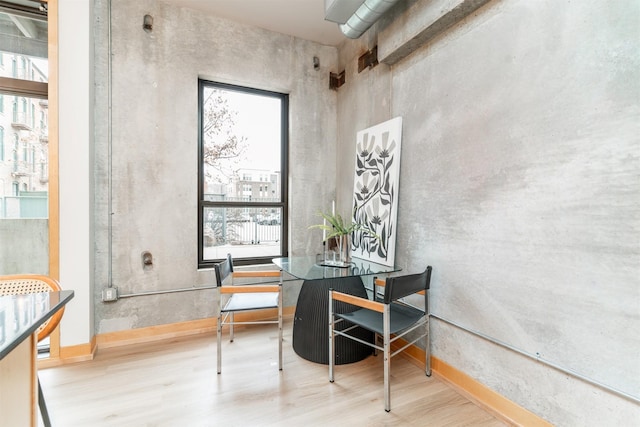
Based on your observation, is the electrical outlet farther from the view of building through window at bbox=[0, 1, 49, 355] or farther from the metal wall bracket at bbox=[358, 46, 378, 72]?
the metal wall bracket at bbox=[358, 46, 378, 72]

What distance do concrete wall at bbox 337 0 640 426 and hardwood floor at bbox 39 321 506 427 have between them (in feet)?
1.29

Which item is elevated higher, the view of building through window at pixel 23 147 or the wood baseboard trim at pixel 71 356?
the view of building through window at pixel 23 147

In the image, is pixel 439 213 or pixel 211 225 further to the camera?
pixel 211 225

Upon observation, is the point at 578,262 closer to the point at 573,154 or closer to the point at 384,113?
the point at 573,154

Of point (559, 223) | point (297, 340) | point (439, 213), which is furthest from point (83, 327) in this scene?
point (559, 223)

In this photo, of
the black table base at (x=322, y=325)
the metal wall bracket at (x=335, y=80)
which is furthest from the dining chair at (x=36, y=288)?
the metal wall bracket at (x=335, y=80)

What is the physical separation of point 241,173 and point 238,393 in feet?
7.42

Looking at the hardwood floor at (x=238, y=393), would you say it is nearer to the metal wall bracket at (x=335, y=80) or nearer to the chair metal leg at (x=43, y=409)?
the chair metal leg at (x=43, y=409)

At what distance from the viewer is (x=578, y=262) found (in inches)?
58.1

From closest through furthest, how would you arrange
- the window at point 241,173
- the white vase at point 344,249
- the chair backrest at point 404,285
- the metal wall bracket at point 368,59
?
the chair backrest at point 404,285, the white vase at point 344,249, the metal wall bracket at point 368,59, the window at point 241,173

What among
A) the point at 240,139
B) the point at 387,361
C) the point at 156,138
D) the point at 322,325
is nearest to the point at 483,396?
the point at 387,361

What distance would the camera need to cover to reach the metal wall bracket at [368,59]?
3002 mm

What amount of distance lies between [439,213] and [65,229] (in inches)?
Answer: 120

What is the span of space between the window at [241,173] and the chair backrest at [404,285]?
1924 millimetres
